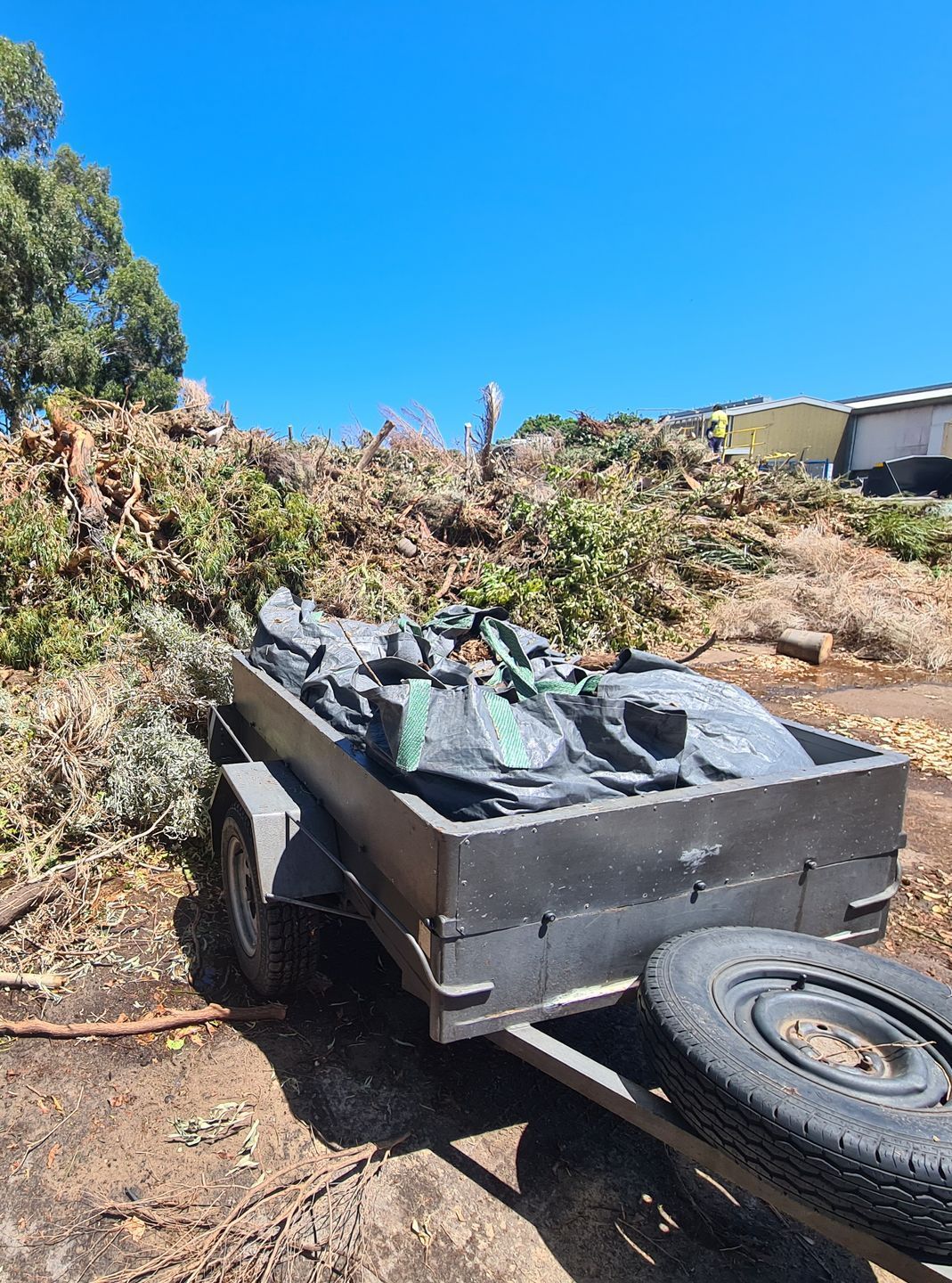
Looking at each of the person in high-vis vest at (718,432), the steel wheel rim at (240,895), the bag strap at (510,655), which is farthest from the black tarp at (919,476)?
the steel wheel rim at (240,895)

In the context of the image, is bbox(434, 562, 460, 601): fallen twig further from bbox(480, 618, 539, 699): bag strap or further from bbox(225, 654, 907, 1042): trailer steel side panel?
bbox(225, 654, 907, 1042): trailer steel side panel

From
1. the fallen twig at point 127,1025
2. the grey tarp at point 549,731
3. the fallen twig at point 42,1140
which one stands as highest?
the grey tarp at point 549,731

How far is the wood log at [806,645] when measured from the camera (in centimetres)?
880

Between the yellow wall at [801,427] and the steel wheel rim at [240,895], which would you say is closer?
the steel wheel rim at [240,895]

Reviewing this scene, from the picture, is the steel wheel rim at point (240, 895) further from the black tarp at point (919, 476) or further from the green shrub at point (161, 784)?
the black tarp at point (919, 476)

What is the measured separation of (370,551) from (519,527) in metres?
1.97

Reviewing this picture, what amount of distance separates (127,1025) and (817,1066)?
95.0 inches

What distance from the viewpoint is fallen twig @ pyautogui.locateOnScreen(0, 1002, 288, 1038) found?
2.81 metres

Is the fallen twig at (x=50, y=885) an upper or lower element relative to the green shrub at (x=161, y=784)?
lower

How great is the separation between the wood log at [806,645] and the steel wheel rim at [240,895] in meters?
7.56

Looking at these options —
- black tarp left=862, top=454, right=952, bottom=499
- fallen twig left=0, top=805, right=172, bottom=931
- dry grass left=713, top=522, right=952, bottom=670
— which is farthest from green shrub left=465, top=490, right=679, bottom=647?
black tarp left=862, top=454, right=952, bottom=499

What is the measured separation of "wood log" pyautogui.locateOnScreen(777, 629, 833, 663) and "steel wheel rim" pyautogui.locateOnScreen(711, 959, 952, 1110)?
24.4 feet

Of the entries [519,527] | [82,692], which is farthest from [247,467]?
[82,692]

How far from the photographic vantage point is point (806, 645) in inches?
350
